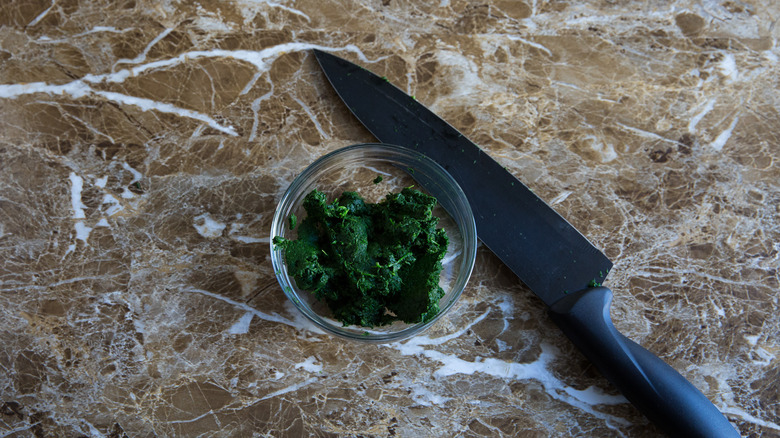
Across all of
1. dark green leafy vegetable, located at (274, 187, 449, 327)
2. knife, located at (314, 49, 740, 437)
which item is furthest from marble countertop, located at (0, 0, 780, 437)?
dark green leafy vegetable, located at (274, 187, 449, 327)

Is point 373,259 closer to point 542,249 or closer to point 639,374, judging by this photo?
point 542,249

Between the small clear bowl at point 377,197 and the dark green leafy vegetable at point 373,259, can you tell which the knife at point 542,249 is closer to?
the small clear bowl at point 377,197

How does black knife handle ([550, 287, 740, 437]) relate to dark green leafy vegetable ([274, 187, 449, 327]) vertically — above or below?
below

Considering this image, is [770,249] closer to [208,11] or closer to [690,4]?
[690,4]

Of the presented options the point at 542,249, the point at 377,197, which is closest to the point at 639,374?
the point at 542,249

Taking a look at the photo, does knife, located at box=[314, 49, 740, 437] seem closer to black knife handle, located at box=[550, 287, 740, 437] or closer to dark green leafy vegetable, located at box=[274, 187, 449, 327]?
black knife handle, located at box=[550, 287, 740, 437]

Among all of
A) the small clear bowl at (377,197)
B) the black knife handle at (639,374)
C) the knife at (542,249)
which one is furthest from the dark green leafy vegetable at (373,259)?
the black knife handle at (639,374)
